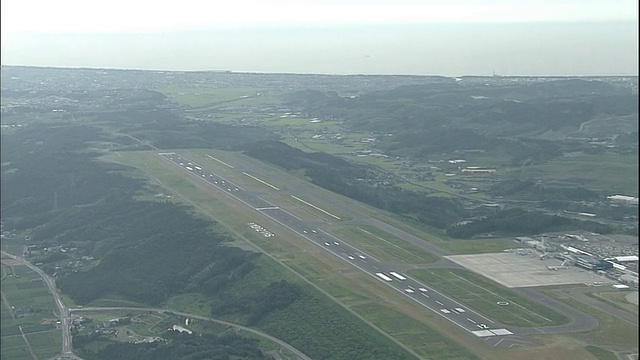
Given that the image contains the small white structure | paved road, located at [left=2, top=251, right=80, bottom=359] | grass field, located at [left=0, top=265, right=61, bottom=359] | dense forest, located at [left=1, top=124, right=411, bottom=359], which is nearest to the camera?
dense forest, located at [left=1, top=124, right=411, bottom=359]

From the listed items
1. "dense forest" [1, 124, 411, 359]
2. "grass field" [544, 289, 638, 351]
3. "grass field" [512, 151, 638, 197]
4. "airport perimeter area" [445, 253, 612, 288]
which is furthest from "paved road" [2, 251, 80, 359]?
"grass field" [512, 151, 638, 197]

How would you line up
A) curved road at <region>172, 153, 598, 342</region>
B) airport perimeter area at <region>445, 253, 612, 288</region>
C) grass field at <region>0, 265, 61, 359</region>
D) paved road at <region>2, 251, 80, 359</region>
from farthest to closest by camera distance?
airport perimeter area at <region>445, 253, 612, 288</region> → grass field at <region>0, 265, 61, 359</region> → paved road at <region>2, 251, 80, 359</region> → curved road at <region>172, 153, 598, 342</region>

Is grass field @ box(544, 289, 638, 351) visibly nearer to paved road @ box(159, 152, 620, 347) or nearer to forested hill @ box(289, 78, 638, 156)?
paved road @ box(159, 152, 620, 347)

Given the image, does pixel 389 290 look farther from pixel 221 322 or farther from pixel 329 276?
pixel 221 322

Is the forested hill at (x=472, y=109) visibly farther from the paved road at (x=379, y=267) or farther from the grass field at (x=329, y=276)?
the grass field at (x=329, y=276)

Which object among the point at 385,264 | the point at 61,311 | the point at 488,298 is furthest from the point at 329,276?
the point at 61,311

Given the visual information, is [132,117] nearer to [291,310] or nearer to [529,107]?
[529,107]

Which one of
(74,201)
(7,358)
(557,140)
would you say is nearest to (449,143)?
(557,140)

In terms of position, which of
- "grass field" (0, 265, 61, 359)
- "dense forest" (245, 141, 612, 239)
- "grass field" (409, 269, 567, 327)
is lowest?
"grass field" (0, 265, 61, 359)
